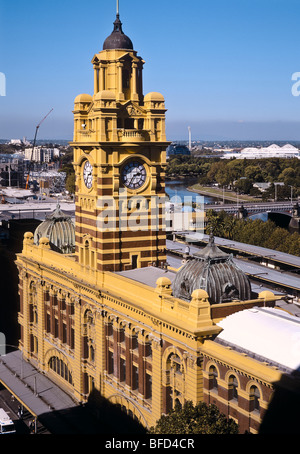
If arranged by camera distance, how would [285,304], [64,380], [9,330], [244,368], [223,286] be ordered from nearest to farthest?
[244,368], [223,286], [64,380], [285,304], [9,330]

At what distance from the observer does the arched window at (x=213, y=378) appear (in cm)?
4250

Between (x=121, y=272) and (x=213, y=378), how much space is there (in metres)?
16.0

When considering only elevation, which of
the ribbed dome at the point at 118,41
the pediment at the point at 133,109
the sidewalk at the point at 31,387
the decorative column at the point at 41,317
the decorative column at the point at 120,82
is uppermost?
the ribbed dome at the point at 118,41

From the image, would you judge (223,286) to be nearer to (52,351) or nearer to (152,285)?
(152,285)

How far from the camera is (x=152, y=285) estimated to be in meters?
52.2

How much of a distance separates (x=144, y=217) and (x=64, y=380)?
1848 cm

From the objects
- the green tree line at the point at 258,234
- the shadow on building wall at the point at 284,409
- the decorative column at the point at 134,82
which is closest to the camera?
the shadow on building wall at the point at 284,409

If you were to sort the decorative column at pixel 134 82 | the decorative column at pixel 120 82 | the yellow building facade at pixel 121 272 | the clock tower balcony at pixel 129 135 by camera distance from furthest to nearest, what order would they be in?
the decorative column at pixel 134 82 → the decorative column at pixel 120 82 → the clock tower balcony at pixel 129 135 → the yellow building facade at pixel 121 272

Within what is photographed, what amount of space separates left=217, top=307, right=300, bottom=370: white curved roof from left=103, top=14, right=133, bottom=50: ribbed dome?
25.8 m

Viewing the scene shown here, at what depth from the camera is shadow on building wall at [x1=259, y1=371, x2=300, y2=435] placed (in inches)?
1399

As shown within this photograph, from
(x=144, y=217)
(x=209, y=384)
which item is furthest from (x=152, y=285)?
(x=209, y=384)

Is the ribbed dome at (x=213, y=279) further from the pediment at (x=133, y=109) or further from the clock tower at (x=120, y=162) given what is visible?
the pediment at (x=133, y=109)

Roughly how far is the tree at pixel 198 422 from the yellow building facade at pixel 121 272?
4697 mm

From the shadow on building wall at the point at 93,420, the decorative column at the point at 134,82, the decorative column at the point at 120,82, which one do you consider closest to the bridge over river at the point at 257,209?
the decorative column at the point at 134,82
